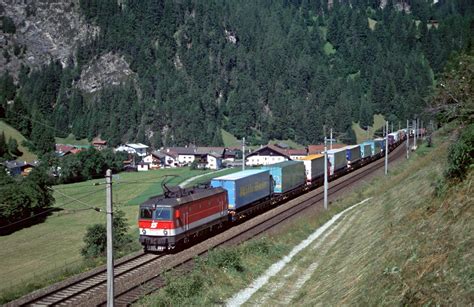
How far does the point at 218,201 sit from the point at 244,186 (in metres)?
4.99

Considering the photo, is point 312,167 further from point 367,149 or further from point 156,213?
point 156,213

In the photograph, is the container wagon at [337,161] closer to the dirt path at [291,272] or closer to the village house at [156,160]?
the dirt path at [291,272]

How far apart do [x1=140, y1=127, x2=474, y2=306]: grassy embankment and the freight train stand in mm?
5138

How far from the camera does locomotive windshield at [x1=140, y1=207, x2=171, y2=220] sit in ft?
95.4

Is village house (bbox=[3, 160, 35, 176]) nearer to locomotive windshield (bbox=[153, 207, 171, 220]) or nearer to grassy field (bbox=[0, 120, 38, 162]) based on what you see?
grassy field (bbox=[0, 120, 38, 162])

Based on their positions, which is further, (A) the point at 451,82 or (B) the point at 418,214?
(A) the point at 451,82

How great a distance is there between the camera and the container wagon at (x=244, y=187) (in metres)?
38.1

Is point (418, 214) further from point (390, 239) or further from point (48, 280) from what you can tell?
point (48, 280)

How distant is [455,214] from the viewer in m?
15.7

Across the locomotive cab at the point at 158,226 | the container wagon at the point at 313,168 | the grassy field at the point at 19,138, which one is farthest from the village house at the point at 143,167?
the locomotive cab at the point at 158,226

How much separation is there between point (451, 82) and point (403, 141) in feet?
326

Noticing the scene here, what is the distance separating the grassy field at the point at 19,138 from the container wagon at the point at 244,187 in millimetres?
149006

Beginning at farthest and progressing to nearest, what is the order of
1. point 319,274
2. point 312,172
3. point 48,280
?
point 312,172
point 48,280
point 319,274

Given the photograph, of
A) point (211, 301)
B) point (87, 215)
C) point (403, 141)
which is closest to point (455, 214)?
point (211, 301)
